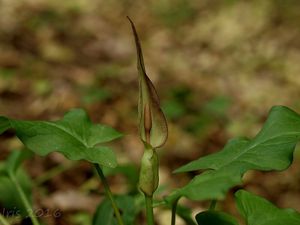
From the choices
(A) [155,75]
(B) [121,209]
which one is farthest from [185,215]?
(A) [155,75]

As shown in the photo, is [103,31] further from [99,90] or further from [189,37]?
[99,90]

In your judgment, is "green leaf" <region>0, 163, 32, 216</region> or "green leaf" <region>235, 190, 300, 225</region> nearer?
"green leaf" <region>235, 190, 300, 225</region>

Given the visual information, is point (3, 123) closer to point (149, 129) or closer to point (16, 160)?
point (149, 129)

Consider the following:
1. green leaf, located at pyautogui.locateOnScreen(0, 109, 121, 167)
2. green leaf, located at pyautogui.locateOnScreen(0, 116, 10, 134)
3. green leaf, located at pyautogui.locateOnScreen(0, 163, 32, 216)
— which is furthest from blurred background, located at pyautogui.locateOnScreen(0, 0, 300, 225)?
green leaf, located at pyautogui.locateOnScreen(0, 116, 10, 134)

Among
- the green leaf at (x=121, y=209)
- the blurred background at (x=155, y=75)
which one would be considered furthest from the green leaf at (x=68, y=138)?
the blurred background at (x=155, y=75)

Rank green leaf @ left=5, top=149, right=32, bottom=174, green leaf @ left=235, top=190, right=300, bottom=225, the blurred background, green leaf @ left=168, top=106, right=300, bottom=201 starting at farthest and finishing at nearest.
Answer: the blurred background, green leaf @ left=5, top=149, right=32, bottom=174, green leaf @ left=235, top=190, right=300, bottom=225, green leaf @ left=168, top=106, right=300, bottom=201

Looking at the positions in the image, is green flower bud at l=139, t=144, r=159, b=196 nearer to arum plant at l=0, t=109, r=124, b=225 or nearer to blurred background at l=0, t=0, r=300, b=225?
arum plant at l=0, t=109, r=124, b=225
